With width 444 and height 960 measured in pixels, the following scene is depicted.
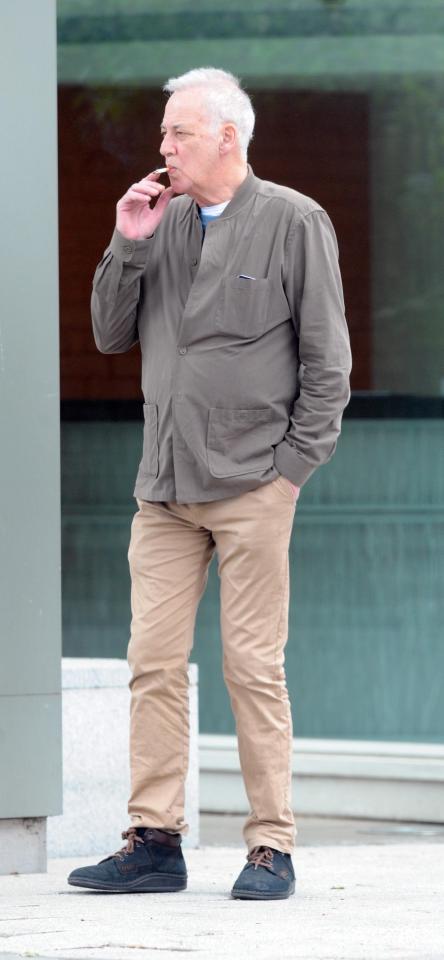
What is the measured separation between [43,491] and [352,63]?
114 inches

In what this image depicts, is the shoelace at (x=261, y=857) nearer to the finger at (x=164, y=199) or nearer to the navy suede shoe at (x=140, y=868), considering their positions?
the navy suede shoe at (x=140, y=868)

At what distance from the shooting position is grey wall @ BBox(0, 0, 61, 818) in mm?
4863

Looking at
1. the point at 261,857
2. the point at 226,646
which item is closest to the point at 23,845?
the point at 261,857

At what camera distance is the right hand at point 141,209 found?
434 cm

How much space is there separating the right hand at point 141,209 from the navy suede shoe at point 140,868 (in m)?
1.40

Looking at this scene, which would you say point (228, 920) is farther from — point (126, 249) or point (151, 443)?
point (126, 249)

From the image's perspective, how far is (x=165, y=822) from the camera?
4414 millimetres

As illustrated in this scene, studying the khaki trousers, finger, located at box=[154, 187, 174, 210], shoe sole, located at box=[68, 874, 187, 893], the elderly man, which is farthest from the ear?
shoe sole, located at box=[68, 874, 187, 893]

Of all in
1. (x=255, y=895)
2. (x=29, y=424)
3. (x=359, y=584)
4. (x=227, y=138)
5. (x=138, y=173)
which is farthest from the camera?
(x=138, y=173)

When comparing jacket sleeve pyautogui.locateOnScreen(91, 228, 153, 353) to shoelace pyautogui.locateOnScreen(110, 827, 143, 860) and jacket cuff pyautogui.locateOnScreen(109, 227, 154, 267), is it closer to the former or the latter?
jacket cuff pyautogui.locateOnScreen(109, 227, 154, 267)

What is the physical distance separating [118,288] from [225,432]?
1.42 feet

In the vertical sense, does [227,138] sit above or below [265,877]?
above

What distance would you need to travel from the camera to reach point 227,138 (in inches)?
173

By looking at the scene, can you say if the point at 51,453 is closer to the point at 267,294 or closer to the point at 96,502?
the point at 267,294
